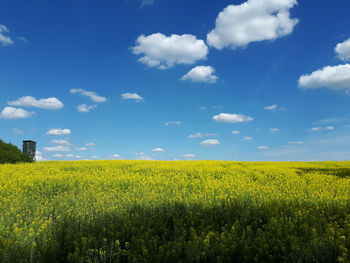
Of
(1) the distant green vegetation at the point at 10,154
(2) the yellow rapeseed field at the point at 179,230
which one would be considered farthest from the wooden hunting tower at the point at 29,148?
(2) the yellow rapeseed field at the point at 179,230

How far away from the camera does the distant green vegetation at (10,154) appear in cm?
2642

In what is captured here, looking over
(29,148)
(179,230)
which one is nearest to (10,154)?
(29,148)

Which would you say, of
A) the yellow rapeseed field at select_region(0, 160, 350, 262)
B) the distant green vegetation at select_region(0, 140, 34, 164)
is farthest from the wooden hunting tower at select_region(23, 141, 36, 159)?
the yellow rapeseed field at select_region(0, 160, 350, 262)

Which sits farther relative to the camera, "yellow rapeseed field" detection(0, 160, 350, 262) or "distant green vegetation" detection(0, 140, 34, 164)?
"distant green vegetation" detection(0, 140, 34, 164)

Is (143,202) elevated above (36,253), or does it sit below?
→ above

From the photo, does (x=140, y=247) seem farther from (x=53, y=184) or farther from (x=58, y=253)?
(x=53, y=184)

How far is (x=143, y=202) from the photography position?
8.36 metres

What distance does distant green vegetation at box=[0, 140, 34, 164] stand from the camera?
26.4 meters

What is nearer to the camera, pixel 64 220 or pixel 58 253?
pixel 58 253

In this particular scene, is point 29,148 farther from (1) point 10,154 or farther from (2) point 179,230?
(2) point 179,230

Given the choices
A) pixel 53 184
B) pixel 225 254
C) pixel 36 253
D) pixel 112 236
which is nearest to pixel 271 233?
pixel 225 254

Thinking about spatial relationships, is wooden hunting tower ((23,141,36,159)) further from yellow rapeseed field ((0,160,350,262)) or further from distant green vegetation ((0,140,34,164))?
yellow rapeseed field ((0,160,350,262))

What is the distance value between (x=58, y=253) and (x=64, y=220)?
5.51 ft

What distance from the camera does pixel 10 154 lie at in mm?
26766
